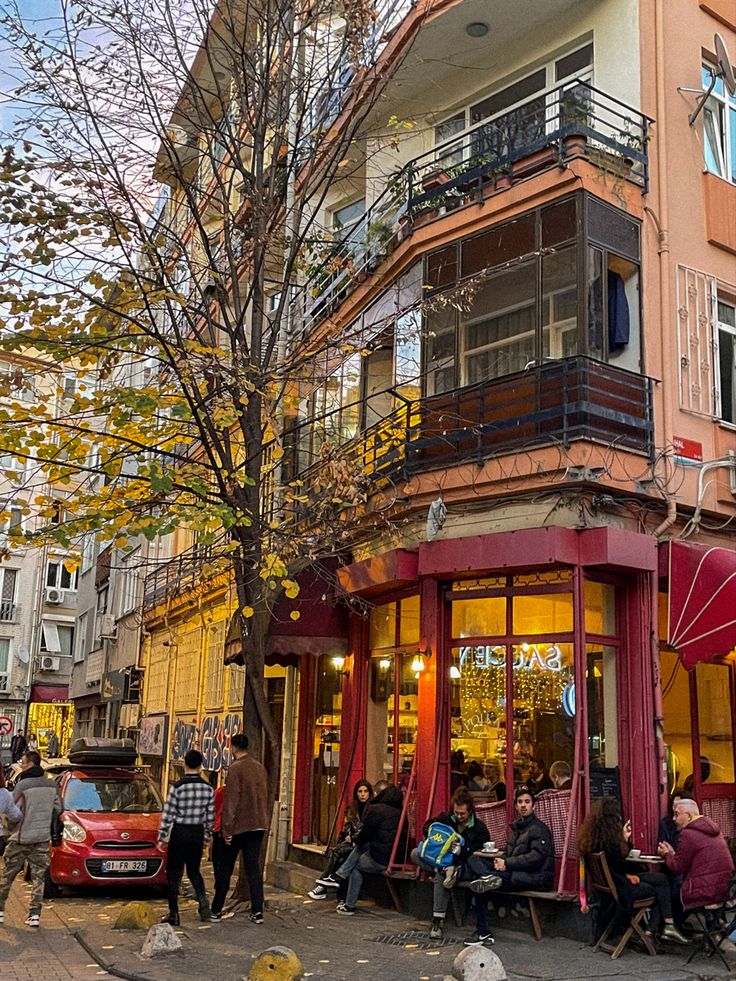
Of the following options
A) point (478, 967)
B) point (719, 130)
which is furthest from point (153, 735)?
point (719, 130)

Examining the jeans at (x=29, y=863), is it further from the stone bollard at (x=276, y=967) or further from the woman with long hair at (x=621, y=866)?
the woman with long hair at (x=621, y=866)

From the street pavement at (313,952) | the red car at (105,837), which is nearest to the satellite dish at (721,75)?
the street pavement at (313,952)

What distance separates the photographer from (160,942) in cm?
948

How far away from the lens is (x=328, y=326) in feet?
54.4

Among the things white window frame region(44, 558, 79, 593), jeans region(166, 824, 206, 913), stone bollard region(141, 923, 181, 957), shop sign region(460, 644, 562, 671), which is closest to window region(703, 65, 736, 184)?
shop sign region(460, 644, 562, 671)

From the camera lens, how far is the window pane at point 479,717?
480 inches

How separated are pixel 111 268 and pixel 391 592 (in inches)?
229

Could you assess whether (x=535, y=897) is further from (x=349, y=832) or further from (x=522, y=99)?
(x=522, y=99)

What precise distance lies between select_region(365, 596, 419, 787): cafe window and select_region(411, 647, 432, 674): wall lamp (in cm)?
18

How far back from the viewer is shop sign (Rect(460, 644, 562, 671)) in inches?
465

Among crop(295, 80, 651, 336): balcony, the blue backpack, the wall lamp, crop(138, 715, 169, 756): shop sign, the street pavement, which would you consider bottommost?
the street pavement

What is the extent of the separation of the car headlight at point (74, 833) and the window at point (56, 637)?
35.5 metres

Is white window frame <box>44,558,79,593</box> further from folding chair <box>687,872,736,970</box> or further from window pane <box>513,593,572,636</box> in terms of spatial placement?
folding chair <box>687,872,736,970</box>

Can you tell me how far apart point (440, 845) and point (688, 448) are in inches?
224
